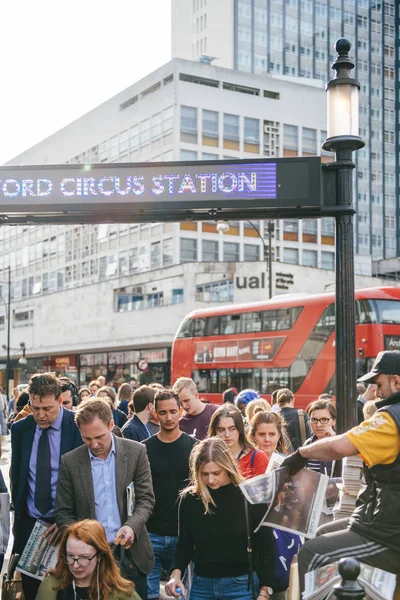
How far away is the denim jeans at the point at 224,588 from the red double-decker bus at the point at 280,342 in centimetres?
1655

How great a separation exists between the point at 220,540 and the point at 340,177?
4.20 m

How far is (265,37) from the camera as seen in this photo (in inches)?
3661

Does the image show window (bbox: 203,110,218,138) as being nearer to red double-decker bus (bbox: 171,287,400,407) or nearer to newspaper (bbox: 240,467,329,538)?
red double-decker bus (bbox: 171,287,400,407)

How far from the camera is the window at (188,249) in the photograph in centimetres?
5916

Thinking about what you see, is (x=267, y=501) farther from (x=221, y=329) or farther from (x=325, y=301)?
(x=221, y=329)

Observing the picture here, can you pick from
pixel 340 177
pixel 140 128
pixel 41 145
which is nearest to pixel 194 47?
pixel 41 145

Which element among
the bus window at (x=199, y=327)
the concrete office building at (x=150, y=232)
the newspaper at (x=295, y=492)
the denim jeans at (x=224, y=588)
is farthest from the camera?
the concrete office building at (x=150, y=232)

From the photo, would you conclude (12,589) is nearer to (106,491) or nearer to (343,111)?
(106,491)

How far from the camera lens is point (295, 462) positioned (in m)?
4.32

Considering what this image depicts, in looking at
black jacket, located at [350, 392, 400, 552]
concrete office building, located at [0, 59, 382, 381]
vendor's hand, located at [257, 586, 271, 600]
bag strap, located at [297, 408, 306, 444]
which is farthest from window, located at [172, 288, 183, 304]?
black jacket, located at [350, 392, 400, 552]

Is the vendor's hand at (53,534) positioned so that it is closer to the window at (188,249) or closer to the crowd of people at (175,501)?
A: the crowd of people at (175,501)

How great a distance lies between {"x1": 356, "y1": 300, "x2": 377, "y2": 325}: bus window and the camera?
2150cm

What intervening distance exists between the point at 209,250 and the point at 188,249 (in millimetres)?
1995

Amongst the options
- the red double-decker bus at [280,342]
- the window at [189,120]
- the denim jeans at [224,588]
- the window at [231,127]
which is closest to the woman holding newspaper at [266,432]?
the denim jeans at [224,588]
